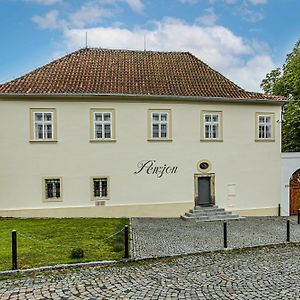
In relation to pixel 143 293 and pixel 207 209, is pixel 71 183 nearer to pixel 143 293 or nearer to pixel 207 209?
pixel 207 209

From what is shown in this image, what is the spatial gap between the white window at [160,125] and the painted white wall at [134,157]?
16.0 inches

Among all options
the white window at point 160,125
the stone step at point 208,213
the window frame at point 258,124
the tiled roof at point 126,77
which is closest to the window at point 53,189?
the tiled roof at point 126,77

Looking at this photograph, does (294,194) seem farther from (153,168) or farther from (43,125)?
(43,125)

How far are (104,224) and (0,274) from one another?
803 centimetres

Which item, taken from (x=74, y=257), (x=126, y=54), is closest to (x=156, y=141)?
(x=126, y=54)

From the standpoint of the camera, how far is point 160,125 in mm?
19297

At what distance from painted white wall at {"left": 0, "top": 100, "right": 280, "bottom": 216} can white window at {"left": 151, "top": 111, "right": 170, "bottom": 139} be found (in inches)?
16.0

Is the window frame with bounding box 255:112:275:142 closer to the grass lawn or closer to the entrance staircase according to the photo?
the entrance staircase

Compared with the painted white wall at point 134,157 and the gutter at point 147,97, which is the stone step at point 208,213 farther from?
the gutter at point 147,97

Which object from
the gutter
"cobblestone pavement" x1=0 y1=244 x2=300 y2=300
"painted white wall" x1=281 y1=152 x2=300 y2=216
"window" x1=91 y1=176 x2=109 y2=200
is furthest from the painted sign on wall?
"cobblestone pavement" x1=0 y1=244 x2=300 y2=300

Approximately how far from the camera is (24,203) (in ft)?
58.8

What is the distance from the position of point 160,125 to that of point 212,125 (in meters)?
3.11

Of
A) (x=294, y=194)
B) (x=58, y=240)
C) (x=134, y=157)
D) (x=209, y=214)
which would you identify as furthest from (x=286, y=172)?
(x=58, y=240)

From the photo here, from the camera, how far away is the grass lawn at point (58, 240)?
9508 mm
